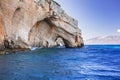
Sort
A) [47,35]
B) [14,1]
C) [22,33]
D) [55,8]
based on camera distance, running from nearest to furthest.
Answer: [14,1]
[22,33]
[55,8]
[47,35]

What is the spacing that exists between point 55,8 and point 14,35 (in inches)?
1043

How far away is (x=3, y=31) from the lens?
4447 cm

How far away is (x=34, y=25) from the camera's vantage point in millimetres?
68000

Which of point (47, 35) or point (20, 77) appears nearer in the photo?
point (20, 77)

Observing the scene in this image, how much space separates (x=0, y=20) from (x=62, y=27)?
110 feet

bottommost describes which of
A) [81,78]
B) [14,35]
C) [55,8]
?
[81,78]

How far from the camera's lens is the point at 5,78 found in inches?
708

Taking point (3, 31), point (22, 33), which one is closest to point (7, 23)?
point (3, 31)

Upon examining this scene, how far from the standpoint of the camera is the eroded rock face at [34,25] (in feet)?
150

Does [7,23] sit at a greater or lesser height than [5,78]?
greater

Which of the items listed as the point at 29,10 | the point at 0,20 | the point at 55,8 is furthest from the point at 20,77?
the point at 55,8

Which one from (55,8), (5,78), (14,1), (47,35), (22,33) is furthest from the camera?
(47,35)

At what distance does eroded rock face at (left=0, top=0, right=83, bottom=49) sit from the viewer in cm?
4578

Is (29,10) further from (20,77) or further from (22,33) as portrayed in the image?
(20,77)
